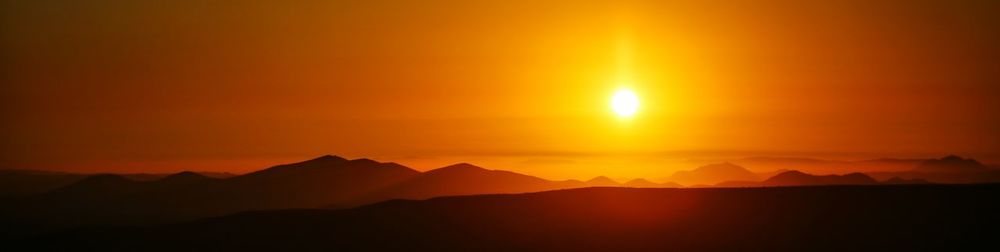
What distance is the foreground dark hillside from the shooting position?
234 ft

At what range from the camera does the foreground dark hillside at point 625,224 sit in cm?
7125

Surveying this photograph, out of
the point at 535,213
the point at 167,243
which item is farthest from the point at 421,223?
the point at 167,243

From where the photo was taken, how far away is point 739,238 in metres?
73.6

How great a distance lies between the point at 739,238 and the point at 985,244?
16.3 metres

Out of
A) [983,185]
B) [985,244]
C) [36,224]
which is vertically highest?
[36,224]

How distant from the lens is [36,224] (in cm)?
18438

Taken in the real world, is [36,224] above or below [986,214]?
above

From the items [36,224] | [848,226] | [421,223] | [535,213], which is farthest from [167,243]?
[36,224]

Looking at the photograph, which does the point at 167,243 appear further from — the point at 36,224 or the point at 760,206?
the point at 36,224

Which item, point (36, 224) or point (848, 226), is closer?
point (848, 226)

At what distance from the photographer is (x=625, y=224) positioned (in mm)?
78125

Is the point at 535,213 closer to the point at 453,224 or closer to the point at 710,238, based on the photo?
the point at 453,224

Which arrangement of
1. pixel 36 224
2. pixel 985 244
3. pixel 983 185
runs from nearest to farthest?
pixel 985 244
pixel 983 185
pixel 36 224

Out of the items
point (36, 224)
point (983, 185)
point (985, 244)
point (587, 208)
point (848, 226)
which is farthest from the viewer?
point (36, 224)
